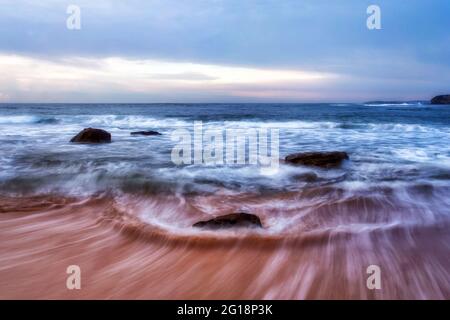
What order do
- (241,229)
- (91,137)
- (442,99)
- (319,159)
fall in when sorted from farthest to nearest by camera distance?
(442,99), (91,137), (319,159), (241,229)

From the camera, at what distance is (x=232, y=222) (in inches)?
163

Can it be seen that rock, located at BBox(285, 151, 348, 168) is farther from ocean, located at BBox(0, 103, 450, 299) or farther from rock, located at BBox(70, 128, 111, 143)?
rock, located at BBox(70, 128, 111, 143)

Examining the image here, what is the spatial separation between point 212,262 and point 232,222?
77cm

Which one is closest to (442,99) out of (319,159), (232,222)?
(319,159)

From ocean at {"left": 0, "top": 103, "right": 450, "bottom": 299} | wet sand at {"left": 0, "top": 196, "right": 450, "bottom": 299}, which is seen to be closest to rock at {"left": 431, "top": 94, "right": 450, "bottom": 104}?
ocean at {"left": 0, "top": 103, "right": 450, "bottom": 299}

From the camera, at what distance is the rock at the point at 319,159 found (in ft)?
26.5

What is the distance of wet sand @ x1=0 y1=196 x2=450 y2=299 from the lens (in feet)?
9.67

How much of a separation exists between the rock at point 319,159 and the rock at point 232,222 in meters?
4.23

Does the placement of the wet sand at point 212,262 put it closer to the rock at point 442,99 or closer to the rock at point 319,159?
the rock at point 319,159

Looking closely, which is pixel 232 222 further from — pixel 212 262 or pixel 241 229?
pixel 212 262

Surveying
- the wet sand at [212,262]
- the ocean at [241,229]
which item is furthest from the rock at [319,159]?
the wet sand at [212,262]
